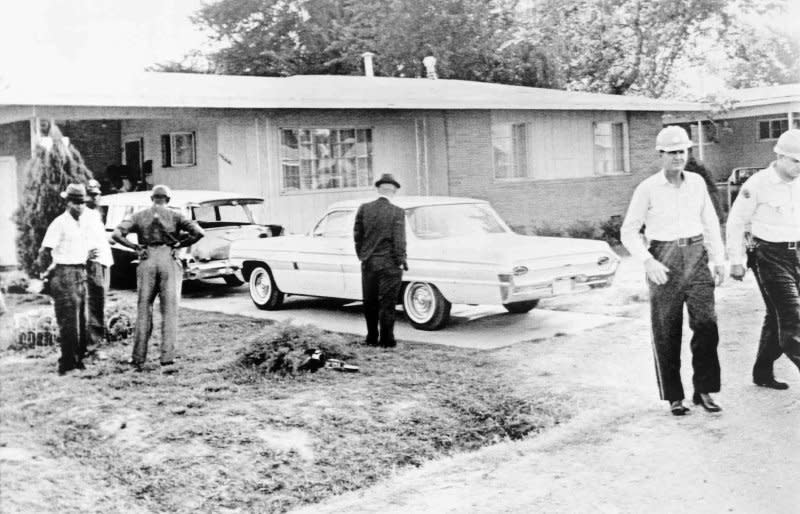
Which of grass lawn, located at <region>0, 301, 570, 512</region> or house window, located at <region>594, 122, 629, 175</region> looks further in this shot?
house window, located at <region>594, 122, 629, 175</region>

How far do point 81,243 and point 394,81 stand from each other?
2.12 m

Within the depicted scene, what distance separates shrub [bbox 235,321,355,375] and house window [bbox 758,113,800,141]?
101 inches

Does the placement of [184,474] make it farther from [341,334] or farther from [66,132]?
[341,334]

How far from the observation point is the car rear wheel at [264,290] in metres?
4.56

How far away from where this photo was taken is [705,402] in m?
4.92

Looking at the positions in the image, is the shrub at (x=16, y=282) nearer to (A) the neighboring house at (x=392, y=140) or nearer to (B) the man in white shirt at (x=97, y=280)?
(B) the man in white shirt at (x=97, y=280)

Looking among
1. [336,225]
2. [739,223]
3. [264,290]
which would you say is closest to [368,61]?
[336,225]

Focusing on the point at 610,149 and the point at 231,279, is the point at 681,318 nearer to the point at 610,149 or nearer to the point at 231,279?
the point at 610,149

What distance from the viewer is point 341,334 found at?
5.24 meters

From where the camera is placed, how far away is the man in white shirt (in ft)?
11.8

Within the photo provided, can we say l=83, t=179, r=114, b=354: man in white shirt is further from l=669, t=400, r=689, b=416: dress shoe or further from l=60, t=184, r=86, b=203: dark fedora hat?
l=669, t=400, r=689, b=416: dress shoe

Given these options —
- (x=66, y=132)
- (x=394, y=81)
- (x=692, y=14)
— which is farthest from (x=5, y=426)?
(x=692, y=14)

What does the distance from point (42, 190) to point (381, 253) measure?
Answer: 2.52 m

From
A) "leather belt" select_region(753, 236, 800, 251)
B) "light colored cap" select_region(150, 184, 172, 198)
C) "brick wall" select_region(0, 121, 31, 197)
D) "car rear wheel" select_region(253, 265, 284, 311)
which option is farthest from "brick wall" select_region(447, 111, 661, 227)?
"brick wall" select_region(0, 121, 31, 197)
